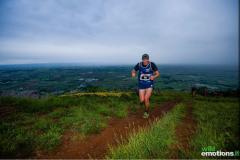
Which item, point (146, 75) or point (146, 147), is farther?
point (146, 75)

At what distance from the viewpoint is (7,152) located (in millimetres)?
3350

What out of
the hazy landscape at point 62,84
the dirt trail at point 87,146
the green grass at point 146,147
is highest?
the green grass at point 146,147

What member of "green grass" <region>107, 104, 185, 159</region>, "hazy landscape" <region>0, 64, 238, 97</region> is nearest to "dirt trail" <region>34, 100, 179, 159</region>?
"green grass" <region>107, 104, 185, 159</region>

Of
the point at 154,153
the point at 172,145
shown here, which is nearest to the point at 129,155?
the point at 154,153

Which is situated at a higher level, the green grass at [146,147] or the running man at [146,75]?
the running man at [146,75]

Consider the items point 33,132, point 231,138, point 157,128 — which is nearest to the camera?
point 231,138

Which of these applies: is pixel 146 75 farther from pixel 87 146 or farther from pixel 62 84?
pixel 62 84

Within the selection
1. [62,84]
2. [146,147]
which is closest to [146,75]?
[146,147]

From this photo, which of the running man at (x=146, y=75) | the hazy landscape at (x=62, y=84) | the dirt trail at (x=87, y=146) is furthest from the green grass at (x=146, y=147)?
the hazy landscape at (x=62, y=84)

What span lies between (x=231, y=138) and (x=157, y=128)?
1579 millimetres

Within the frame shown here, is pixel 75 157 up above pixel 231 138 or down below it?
below

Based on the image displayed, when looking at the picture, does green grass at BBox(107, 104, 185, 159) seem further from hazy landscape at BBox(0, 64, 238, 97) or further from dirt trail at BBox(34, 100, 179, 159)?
hazy landscape at BBox(0, 64, 238, 97)

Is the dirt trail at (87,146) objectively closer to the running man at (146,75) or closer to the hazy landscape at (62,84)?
the running man at (146,75)

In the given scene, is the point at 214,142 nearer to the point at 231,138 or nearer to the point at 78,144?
the point at 231,138
